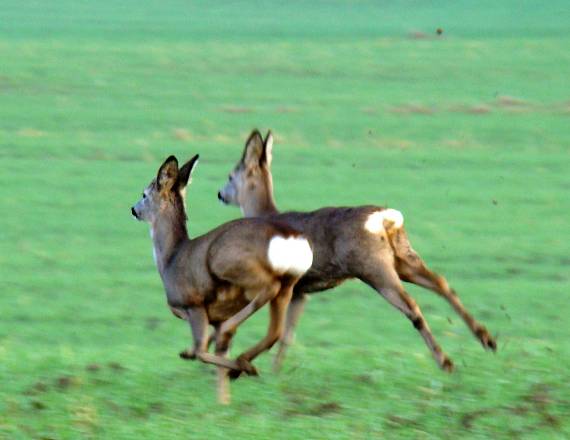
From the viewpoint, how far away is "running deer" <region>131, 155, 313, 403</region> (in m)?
8.22

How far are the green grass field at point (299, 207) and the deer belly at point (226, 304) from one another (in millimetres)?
382

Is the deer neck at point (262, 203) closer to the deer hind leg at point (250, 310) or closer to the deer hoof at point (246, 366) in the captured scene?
the deer hind leg at point (250, 310)

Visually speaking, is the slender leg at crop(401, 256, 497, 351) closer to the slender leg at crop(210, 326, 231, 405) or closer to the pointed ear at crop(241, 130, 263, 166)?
the pointed ear at crop(241, 130, 263, 166)

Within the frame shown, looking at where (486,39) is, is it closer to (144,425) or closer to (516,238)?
(516,238)

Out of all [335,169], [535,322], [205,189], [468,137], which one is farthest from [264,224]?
[468,137]

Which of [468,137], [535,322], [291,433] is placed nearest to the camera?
[291,433]

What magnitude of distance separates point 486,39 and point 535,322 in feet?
135

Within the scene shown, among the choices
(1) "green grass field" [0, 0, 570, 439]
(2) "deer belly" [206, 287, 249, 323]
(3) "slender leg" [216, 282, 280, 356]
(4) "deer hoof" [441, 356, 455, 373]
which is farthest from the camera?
(4) "deer hoof" [441, 356, 455, 373]

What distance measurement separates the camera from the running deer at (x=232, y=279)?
8.22m

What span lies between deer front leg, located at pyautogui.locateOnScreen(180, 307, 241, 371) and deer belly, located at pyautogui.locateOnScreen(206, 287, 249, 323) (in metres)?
0.07

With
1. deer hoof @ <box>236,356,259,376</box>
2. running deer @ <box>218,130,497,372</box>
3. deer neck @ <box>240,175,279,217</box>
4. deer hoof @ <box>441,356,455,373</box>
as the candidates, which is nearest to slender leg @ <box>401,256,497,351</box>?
running deer @ <box>218,130,497,372</box>

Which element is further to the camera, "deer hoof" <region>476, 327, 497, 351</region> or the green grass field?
"deer hoof" <region>476, 327, 497, 351</region>

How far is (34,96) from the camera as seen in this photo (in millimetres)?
34156

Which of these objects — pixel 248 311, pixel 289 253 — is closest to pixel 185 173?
pixel 248 311
